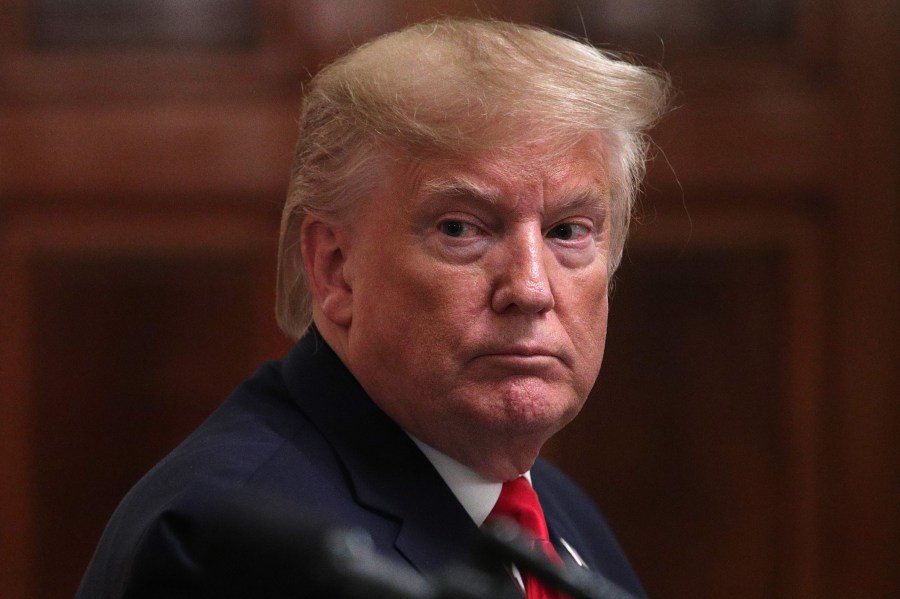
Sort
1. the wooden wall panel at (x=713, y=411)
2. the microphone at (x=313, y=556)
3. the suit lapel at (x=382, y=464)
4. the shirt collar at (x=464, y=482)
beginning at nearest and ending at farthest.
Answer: the microphone at (x=313, y=556) → the suit lapel at (x=382, y=464) → the shirt collar at (x=464, y=482) → the wooden wall panel at (x=713, y=411)

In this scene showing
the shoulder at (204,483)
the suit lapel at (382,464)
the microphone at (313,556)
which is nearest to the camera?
the microphone at (313,556)

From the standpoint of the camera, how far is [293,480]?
58.8 inches

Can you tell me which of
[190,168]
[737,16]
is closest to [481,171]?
[190,168]

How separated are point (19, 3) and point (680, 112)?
183 centimetres

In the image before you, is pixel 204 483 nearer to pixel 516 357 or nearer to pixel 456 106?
pixel 516 357

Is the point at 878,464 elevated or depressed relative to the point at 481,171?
depressed

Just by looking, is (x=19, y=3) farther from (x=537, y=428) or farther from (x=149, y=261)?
(x=537, y=428)

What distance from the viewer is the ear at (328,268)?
1.73 m

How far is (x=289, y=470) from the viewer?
151 cm

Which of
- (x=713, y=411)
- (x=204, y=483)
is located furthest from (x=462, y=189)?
(x=713, y=411)

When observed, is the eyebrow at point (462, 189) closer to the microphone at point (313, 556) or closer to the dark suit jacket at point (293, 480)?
the dark suit jacket at point (293, 480)

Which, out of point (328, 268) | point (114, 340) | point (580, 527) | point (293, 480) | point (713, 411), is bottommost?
point (713, 411)

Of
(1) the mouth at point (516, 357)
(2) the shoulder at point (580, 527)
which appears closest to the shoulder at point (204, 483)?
(1) the mouth at point (516, 357)

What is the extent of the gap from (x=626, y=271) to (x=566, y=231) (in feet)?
6.35
